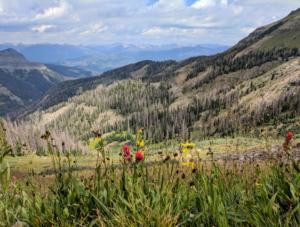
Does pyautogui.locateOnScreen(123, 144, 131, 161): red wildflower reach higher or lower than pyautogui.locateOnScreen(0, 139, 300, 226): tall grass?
higher

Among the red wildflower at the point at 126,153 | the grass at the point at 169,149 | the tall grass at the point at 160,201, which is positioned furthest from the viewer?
the grass at the point at 169,149

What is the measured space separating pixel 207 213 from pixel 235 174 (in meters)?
2.00

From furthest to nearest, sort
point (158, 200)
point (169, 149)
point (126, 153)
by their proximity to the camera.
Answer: point (169, 149) < point (126, 153) < point (158, 200)

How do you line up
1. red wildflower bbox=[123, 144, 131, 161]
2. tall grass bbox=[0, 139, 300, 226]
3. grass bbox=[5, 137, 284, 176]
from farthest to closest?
grass bbox=[5, 137, 284, 176], red wildflower bbox=[123, 144, 131, 161], tall grass bbox=[0, 139, 300, 226]

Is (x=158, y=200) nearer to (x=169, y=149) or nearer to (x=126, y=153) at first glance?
(x=126, y=153)

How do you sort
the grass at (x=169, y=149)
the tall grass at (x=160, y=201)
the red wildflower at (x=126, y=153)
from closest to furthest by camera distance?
the tall grass at (x=160, y=201) < the red wildflower at (x=126, y=153) < the grass at (x=169, y=149)

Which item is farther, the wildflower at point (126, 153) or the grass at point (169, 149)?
the grass at point (169, 149)

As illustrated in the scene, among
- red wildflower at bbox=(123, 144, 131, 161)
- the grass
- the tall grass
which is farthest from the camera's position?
the grass

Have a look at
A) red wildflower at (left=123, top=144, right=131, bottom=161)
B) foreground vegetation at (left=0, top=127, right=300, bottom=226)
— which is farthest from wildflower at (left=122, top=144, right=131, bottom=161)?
foreground vegetation at (left=0, top=127, right=300, bottom=226)

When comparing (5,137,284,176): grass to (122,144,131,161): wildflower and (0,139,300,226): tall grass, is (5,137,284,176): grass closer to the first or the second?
(122,144,131,161): wildflower

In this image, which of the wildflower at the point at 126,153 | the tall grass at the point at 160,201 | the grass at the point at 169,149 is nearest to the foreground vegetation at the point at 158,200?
the tall grass at the point at 160,201

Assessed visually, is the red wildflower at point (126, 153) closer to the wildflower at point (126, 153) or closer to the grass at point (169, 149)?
the wildflower at point (126, 153)

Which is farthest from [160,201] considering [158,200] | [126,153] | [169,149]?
[169,149]

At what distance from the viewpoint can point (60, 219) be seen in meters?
6.28
